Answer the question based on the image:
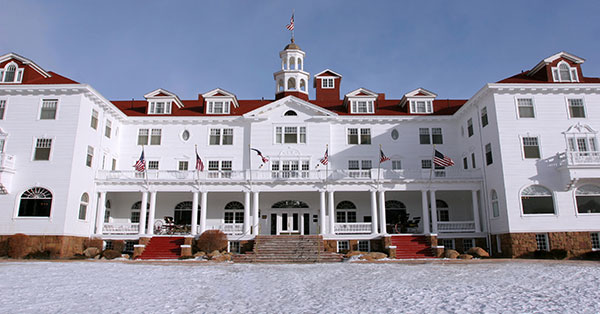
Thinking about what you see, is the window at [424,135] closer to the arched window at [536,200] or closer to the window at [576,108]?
the arched window at [536,200]

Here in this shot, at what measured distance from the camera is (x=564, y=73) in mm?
28938

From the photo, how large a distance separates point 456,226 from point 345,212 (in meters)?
8.03

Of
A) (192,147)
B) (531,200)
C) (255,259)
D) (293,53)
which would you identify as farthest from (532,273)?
(293,53)

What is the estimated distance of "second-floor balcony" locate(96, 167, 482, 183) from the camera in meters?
30.1

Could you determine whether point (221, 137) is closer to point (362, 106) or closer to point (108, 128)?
point (108, 128)

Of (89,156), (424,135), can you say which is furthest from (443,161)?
(89,156)

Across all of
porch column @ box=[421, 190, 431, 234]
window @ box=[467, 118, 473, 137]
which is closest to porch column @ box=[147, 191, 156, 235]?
porch column @ box=[421, 190, 431, 234]

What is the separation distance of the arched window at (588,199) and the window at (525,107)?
5.25 m

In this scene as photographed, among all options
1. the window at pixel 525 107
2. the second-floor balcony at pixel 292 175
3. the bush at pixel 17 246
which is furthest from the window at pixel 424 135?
the bush at pixel 17 246

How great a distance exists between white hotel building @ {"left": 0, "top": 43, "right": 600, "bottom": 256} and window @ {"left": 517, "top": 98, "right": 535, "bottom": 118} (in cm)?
7

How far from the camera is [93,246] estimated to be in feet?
93.7

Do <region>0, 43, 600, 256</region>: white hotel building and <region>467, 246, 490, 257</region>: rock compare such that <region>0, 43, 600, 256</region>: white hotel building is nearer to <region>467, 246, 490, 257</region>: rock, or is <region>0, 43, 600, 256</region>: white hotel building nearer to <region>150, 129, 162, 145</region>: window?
<region>150, 129, 162, 145</region>: window

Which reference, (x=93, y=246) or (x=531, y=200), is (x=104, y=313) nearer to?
(x=93, y=246)

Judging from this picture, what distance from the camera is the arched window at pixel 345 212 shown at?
33406mm
